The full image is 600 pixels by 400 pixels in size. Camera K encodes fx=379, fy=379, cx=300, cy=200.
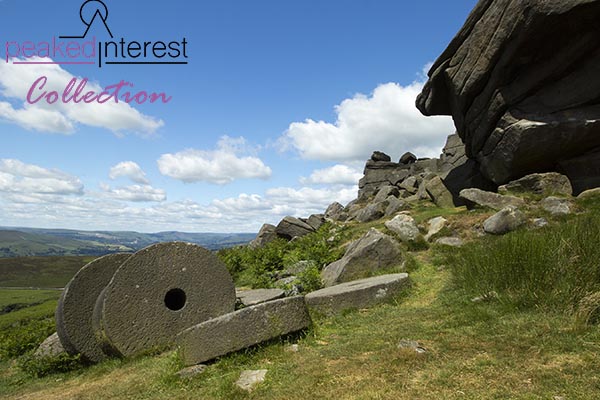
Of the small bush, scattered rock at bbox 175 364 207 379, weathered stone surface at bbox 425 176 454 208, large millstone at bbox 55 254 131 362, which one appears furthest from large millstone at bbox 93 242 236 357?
weathered stone surface at bbox 425 176 454 208

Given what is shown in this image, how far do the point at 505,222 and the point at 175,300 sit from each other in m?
9.78

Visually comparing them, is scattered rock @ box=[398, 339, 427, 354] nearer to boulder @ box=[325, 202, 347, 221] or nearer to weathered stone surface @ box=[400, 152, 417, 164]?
boulder @ box=[325, 202, 347, 221]

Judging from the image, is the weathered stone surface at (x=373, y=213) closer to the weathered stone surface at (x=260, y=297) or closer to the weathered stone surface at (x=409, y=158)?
the weathered stone surface at (x=260, y=297)

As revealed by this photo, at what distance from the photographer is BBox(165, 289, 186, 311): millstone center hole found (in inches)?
304

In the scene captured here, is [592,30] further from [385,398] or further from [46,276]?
[46,276]

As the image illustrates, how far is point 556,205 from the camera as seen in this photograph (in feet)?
43.8

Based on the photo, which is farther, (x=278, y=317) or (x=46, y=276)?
(x=46, y=276)

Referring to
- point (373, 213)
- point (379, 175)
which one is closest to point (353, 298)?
point (373, 213)

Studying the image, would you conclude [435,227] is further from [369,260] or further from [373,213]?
[373,213]

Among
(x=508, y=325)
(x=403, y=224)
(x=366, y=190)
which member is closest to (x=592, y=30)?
(x=403, y=224)

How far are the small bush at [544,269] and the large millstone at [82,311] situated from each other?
7661 millimetres

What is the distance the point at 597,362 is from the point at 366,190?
3830 centimetres

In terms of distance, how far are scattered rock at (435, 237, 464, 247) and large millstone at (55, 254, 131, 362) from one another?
944 cm

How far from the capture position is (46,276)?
146375mm
